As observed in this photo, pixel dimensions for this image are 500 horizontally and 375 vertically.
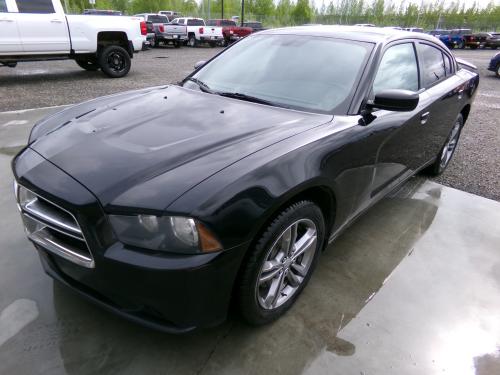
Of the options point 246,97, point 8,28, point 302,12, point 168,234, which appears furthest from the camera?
point 302,12

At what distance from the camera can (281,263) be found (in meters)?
2.08

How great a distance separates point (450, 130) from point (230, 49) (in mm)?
2595

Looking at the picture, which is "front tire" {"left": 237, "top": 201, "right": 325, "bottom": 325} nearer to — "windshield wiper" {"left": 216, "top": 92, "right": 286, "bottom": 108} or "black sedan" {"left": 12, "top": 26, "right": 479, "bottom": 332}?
"black sedan" {"left": 12, "top": 26, "right": 479, "bottom": 332}

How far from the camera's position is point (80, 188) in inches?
66.2

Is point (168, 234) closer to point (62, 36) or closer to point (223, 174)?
point (223, 174)

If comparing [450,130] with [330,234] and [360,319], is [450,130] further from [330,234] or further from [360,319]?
[360,319]

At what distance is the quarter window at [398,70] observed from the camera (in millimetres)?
2754

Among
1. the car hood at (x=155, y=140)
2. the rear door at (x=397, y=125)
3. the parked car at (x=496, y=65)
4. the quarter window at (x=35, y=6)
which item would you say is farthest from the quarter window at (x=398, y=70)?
the parked car at (x=496, y=65)

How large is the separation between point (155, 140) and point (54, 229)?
66cm

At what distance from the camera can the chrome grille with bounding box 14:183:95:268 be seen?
5.58 ft

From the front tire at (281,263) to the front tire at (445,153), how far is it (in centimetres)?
267

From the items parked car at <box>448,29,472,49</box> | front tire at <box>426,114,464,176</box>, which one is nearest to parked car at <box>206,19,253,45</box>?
parked car at <box>448,29,472,49</box>

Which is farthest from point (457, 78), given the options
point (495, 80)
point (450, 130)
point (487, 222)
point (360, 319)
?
point (495, 80)

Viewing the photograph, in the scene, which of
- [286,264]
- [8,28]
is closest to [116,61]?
[8,28]
